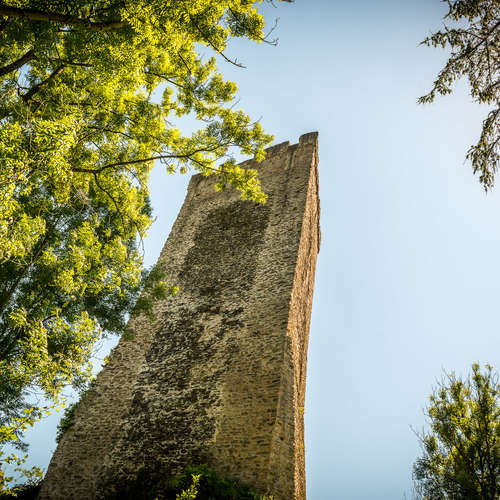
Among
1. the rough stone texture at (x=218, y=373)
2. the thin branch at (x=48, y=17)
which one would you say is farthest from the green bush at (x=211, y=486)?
the thin branch at (x=48, y=17)

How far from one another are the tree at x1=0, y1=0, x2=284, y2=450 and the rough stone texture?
2319mm

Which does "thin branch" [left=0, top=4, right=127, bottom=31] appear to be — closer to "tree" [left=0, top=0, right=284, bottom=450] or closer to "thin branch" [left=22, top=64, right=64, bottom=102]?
"tree" [left=0, top=0, right=284, bottom=450]

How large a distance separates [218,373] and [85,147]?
626 centimetres

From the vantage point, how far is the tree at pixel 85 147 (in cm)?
528

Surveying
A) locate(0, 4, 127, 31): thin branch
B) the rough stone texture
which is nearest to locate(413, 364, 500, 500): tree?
the rough stone texture

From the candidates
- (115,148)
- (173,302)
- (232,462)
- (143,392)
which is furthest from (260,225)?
(232,462)

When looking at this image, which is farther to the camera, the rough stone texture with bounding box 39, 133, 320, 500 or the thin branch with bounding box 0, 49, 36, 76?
the rough stone texture with bounding box 39, 133, 320, 500

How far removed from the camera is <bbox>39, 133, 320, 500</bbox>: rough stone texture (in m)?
7.61

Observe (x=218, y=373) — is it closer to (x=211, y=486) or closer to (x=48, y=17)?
(x=211, y=486)

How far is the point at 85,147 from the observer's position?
7.66m

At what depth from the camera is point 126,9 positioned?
5.36 m

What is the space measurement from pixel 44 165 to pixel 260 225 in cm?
772

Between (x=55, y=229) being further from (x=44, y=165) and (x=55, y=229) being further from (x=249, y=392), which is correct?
(x=249, y=392)

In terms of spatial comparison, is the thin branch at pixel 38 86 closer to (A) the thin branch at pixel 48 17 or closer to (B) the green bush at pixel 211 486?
(A) the thin branch at pixel 48 17
